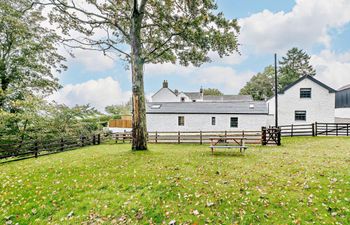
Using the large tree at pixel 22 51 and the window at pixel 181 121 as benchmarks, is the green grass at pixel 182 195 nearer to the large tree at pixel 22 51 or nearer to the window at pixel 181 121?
the large tree at pixel 22 51

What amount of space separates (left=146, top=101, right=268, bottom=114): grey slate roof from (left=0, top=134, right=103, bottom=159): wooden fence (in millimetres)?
8632

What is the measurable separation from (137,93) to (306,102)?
809 inches

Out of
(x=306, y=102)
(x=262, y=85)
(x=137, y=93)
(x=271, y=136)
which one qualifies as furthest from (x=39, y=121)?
(x=262, y=85)

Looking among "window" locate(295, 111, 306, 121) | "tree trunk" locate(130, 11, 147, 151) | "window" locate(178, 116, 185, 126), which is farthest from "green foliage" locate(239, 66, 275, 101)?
"tree trunk" locate(130, 11, 147, 151)

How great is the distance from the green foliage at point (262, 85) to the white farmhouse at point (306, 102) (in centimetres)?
3042

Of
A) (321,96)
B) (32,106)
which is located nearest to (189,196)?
(32,106)

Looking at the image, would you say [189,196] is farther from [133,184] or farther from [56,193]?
[56,193]

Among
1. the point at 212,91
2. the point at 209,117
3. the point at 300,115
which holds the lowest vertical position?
the point at 209,117

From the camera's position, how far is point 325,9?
553 inches

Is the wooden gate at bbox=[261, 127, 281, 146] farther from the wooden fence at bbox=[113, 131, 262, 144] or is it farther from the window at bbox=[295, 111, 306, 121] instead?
the window at bbox=[295, 111, 306, 121]

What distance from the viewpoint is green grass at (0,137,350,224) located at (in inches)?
160

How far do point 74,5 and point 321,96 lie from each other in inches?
1002

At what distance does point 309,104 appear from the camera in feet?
70.9

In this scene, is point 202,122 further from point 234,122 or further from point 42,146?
point 42,146
